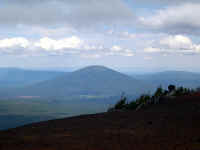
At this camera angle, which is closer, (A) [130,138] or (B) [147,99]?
(A) [130,138]

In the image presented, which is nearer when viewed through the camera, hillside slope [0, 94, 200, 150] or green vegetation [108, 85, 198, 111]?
hillside slope [0, 94, 200, 150]

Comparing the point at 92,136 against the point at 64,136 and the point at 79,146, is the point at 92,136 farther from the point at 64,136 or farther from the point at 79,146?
the point at 79,146

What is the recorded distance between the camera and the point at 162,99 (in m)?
Answer: 53.2

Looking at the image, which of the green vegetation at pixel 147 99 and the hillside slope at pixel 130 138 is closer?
the hillside slope at pixel 130 138

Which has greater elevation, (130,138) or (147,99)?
(147,99)

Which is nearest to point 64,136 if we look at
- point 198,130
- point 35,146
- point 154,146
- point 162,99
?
point 35,146

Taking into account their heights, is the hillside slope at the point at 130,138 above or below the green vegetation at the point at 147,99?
below

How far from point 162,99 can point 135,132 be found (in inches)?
1039

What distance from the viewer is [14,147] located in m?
22.6

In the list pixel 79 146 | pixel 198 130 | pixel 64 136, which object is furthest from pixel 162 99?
pixel 79 146

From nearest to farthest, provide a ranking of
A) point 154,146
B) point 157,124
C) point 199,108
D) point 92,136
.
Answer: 1. point 154,146
2. point 92,136
3. point 157,124
4. point 199,108

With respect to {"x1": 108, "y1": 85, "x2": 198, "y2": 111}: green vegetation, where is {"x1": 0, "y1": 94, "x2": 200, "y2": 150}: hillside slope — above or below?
below

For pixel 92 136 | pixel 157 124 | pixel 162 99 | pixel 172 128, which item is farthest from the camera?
pixel 162 99

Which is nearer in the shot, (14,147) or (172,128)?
(14,147)
